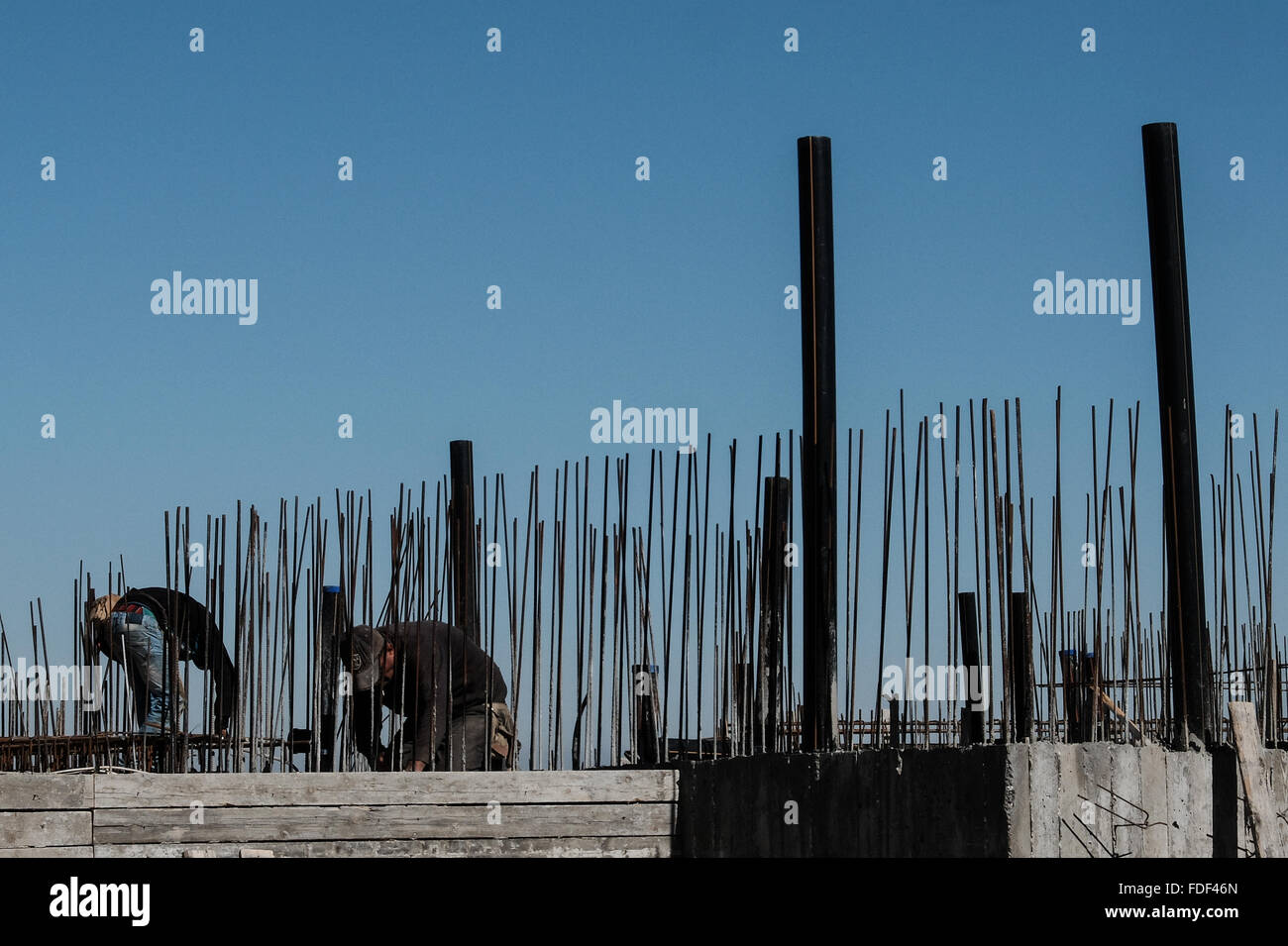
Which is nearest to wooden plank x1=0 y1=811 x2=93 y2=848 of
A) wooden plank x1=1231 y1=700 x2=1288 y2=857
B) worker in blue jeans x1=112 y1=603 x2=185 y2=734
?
worker in blue jeans x1=112 y1=603 x2=185 y2=734

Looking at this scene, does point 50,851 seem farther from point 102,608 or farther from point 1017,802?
point 1017,802

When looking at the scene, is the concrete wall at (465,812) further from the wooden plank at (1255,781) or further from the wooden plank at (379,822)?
the wooden plank at (1255,781)

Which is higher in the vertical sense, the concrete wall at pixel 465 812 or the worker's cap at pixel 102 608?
the worker's cap at pixel 102 608

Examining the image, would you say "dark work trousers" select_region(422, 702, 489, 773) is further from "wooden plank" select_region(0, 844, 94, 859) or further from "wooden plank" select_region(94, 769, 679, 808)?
"wooden plank" select_region(0, 844, 94, 859)

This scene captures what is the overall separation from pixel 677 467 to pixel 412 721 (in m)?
1.64

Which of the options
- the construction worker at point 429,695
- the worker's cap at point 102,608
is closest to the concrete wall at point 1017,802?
the construction worker at point 429,695

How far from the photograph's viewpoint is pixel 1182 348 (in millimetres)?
5090

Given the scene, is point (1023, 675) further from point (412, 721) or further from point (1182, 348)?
point (412, 721)

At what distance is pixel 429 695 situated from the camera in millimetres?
6664

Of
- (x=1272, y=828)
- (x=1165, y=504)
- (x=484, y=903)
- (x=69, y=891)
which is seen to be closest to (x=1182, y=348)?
(x=1165, y=504)

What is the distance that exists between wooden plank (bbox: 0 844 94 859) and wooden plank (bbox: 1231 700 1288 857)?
410cm

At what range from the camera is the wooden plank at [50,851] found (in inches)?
227

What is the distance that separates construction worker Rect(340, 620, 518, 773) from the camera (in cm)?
643

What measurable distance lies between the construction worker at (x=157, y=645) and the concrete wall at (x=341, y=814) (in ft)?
2.35
